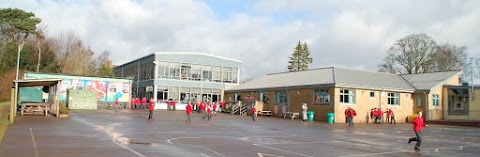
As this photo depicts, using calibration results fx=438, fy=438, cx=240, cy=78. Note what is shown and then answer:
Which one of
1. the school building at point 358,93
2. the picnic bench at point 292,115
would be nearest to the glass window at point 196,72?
the school building at point 358,93

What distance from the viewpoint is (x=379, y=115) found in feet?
120

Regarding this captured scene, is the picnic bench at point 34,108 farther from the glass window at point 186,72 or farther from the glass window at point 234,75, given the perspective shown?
the glass window at point 234,75

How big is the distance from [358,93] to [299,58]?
50.6 meters

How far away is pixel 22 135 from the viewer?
52.3 feet

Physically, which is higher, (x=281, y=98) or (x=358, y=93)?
(x=358, y=93)

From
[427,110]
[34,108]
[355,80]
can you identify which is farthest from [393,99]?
[34,108]

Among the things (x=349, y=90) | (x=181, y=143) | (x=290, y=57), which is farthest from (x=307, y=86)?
(x=290, y=57)

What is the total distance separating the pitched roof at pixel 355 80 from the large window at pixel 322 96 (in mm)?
725

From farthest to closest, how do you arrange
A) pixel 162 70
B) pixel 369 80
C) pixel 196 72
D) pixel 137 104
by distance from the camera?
pixel 196 72, pixel 162 70, pixel 137 104, pixel 369 80

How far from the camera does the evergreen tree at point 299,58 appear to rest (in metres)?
87.6

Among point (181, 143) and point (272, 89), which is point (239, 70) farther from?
point (181, 143)

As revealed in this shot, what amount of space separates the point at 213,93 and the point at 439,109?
26.6 metres

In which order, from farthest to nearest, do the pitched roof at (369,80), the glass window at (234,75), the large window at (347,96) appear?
the glass window at (234,75) < the pitched roof at (369,80) < the large window at (347,96)

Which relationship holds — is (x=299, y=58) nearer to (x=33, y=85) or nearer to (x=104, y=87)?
(x=104, y=87)
